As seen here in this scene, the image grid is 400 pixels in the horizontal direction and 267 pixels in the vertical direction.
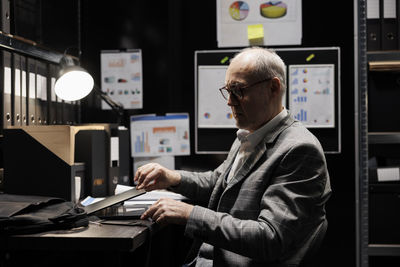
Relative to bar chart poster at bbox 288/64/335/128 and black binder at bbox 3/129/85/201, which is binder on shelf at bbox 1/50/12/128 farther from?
bar chart poster at bbox 288/64/335/128

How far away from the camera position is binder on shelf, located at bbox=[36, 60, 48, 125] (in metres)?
1.99

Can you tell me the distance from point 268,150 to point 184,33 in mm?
1296

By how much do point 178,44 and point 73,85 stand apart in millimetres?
760

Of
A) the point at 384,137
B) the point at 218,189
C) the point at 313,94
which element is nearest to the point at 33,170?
the point at 218,189


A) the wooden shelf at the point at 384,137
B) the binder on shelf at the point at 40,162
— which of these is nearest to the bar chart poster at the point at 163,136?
the binder on shelf at the point at 40,162

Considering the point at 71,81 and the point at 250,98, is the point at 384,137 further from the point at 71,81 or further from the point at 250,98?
the point at 71,81

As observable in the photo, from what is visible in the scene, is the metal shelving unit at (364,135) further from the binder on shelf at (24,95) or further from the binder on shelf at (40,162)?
the binder on shelf at (24,95)

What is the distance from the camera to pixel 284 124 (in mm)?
1462

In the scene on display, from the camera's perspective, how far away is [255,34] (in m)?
2.41

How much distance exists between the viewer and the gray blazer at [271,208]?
122 cm

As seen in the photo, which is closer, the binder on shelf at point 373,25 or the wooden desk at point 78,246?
the wooden desk at point 78,246

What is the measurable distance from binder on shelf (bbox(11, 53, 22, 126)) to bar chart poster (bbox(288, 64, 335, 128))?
52.4 inches

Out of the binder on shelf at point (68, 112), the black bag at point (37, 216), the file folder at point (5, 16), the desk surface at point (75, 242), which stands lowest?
the desk surface at point (75, 242)

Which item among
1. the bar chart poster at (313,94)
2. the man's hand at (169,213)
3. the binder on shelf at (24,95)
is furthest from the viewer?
the bar chart poster at (313,94)
